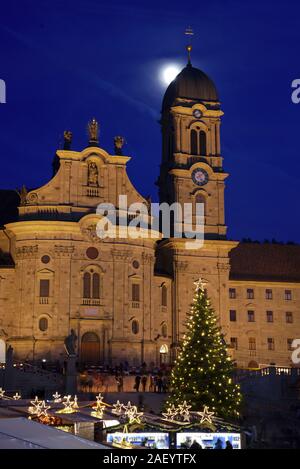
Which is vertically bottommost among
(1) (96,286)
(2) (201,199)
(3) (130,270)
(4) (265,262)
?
(1) (96,286)

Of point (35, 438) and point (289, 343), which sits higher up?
point (289, 343)

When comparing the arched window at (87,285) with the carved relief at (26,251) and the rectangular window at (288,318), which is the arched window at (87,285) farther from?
the rectangular window at (288,318)

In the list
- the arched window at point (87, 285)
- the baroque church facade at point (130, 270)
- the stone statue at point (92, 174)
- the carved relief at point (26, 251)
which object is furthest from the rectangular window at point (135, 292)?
the stone statue at point (92, 174)

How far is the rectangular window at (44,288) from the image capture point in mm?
55562

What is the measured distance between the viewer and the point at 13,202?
6525cm

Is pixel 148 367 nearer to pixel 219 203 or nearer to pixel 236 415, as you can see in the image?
pixel 219 203

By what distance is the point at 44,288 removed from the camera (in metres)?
55.8

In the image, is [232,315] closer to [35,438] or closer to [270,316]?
[270,316]

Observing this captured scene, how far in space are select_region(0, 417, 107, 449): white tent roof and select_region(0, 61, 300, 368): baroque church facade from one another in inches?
1514

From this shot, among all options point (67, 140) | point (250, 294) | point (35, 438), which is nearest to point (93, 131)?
point (67, 140)

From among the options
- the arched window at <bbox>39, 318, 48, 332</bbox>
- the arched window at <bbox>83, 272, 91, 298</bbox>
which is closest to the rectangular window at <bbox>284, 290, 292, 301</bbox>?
the arched window at <bbox>83, 272, 91, 298</bbox>

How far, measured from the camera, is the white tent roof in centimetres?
1415

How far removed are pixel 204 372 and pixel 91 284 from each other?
23351mm

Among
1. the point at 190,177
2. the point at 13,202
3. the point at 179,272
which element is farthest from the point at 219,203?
the point at 13,202
